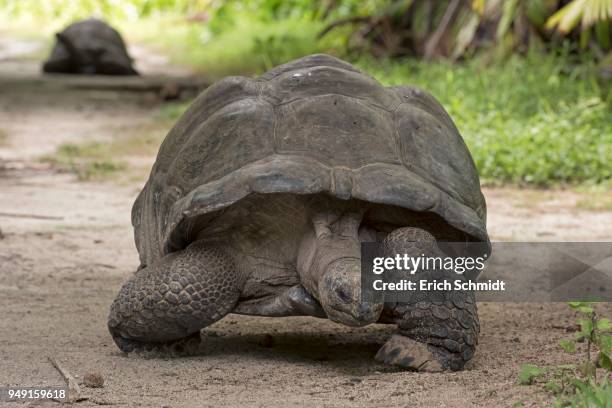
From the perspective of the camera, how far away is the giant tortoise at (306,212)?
10.0 ft

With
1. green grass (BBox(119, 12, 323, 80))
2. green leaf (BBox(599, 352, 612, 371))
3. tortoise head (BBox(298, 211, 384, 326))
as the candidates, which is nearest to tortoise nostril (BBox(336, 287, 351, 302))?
tortoise head (BBox(298, 211, 384, 326))

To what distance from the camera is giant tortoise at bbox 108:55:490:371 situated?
3.06 metres

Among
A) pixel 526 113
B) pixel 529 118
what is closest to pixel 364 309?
pixel 529 118

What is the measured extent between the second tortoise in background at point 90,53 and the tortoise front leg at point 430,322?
38.0 feet

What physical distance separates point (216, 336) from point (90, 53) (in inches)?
453

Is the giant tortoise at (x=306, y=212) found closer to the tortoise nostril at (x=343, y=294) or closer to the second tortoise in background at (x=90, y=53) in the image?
the tortoise nostril at (x=343, y=294)

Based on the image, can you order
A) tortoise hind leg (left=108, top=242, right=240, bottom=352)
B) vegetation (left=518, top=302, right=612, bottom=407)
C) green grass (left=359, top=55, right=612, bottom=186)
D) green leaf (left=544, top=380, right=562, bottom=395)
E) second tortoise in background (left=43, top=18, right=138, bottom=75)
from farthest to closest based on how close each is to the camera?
1. second tortoise in background (left=43, top=18, right=138, bottom=75)
2. green grass (left=359, top=55, right=612, bottom=186)
3. tortoise hind leg (left=108, top=242, right=240, bottom=352)
4. green leaf (left=544, top=380, right=562, bottom=395)
5. vegetation (left=518, top=302, right=612, bottom=407)

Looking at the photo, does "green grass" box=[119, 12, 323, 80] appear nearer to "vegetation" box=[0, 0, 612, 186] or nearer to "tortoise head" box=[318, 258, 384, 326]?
"vegetation" box=[0, 0, 612, 186]

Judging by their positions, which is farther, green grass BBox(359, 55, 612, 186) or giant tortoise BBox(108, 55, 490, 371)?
green grass BBox(359, 55, 612, 186)

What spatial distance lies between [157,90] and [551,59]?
15.3 ft

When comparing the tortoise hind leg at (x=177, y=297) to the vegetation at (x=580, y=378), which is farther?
the tortoise hind leg at (x=177, y=297)

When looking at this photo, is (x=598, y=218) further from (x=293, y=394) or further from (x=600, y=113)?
(x=293, y=394)
